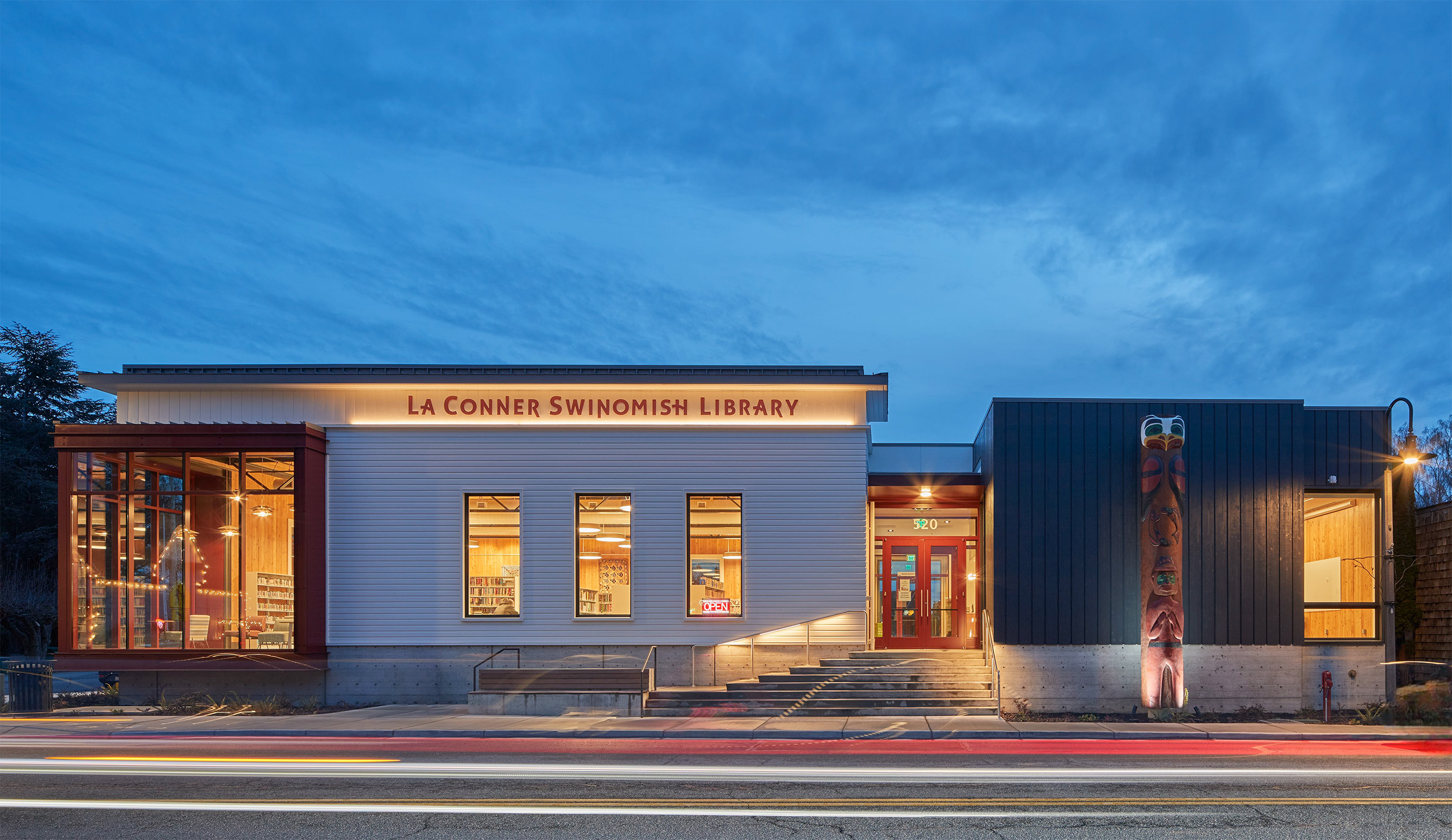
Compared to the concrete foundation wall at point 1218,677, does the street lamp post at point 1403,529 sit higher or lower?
higher

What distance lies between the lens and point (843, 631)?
1931 cm

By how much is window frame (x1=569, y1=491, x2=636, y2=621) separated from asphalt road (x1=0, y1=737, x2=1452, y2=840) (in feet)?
17.0

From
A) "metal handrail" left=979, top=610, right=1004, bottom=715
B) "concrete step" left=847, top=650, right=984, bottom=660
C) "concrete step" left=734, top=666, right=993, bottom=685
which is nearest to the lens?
"metal handrail" left=979, top=610, right=1004, bottom=715

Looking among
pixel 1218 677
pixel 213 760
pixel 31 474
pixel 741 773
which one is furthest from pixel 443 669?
pixel 31 474

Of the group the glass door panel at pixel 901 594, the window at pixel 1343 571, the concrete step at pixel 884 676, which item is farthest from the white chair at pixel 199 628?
the window at pixel 1343 571

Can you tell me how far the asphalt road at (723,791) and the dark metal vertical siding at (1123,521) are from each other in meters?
3.88

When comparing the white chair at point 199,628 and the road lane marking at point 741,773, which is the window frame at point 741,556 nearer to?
the road lane marking at point 741,773

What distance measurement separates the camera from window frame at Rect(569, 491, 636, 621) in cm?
1944

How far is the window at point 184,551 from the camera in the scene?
61.4 ft

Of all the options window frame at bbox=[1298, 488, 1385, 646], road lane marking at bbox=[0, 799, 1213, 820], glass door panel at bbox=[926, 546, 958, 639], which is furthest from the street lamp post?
road lane marking at bbox=[0, 799, 1213, 820]

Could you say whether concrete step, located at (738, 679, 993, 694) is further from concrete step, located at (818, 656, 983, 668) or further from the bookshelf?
the bookshelf

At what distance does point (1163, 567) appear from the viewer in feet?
55.9

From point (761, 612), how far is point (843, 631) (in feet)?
5.70

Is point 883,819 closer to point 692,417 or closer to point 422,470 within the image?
point 692,417
